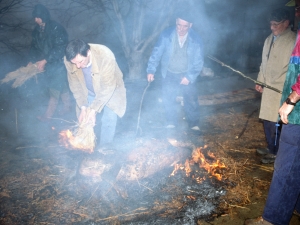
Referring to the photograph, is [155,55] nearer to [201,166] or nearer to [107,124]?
[107,124]

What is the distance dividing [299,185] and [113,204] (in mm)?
2575

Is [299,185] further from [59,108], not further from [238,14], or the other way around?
[238,14]

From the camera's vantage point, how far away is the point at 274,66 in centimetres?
464

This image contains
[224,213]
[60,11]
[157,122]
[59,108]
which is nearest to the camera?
[224,213]

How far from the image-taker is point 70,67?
4598 millimetres

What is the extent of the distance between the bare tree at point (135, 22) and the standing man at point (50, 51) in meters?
4.20

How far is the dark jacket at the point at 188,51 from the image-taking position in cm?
588

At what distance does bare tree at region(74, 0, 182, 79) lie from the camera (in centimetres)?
1049

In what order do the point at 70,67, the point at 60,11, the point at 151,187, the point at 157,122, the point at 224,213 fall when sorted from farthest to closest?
the point at 60,11
the point at 157,122
the point at 70,67
the point at 151,187
the point at 224,213

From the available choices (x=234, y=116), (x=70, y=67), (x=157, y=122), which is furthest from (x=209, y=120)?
(x=70, y=67)

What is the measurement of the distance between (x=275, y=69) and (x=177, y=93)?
2.54 m

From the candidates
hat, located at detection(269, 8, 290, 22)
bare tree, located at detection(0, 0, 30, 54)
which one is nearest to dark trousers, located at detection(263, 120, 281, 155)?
hat, located at detection(269, 8, 290, 22)

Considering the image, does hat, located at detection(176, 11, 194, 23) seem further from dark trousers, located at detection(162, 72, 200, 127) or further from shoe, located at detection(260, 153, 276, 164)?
shoe, located at detection(260, 153, 276, 164)

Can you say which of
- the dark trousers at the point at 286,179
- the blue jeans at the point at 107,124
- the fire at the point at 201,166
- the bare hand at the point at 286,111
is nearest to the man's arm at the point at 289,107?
the bare hand at the point at 286,111
